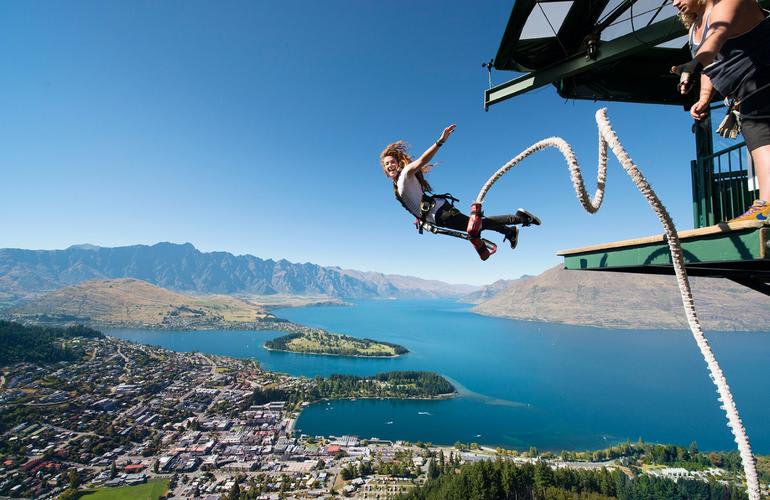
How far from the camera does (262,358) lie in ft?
263

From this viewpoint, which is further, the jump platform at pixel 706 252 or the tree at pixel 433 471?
the tree at pixel 433 471

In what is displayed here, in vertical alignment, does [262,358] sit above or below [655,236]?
below

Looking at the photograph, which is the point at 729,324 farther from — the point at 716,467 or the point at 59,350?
the point at 59,350

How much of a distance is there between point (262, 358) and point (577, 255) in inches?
3420

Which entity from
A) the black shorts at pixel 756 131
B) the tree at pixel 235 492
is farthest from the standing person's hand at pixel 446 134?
the tree at pixel 235 492

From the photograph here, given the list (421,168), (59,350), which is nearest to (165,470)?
(421,168)

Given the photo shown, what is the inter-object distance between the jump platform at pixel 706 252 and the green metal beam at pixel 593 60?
2.29 meters

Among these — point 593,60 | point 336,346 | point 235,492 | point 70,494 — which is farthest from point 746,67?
point 336,346

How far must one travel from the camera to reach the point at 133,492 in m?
27.2

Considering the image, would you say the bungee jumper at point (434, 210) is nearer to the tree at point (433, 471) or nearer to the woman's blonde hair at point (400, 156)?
the woman's blonde hair at point (400, 156)

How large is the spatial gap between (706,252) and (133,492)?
127 feet

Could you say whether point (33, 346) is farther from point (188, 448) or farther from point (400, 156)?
point (400, 156)

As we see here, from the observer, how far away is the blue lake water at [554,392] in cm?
3891

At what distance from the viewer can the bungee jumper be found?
9.61 feet
